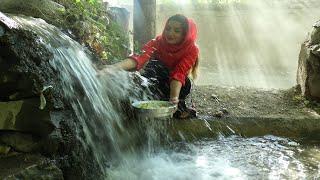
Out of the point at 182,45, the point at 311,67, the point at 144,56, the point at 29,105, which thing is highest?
the point at 182,45

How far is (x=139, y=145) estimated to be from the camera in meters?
4.10

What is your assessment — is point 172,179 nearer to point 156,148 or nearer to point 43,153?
point 156,148

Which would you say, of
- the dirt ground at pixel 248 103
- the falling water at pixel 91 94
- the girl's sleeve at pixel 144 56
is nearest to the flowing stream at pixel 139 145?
the falling water at pixel 91 94

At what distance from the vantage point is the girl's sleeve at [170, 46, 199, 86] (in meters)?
4.45

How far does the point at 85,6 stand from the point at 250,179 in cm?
328

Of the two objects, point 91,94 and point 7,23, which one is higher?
point 7,23

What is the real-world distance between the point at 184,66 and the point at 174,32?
0.42 meters

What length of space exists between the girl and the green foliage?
709mm

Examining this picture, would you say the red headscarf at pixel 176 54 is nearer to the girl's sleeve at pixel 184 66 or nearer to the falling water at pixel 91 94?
the girl's sleeve at pixel 184 66

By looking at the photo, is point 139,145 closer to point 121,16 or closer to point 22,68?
point 22,68

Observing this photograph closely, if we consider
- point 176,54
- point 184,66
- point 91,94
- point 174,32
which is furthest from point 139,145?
point 174,32

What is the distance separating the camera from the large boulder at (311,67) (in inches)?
215

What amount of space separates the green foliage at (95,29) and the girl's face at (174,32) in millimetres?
959

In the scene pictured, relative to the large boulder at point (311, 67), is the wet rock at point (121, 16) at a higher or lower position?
higher
